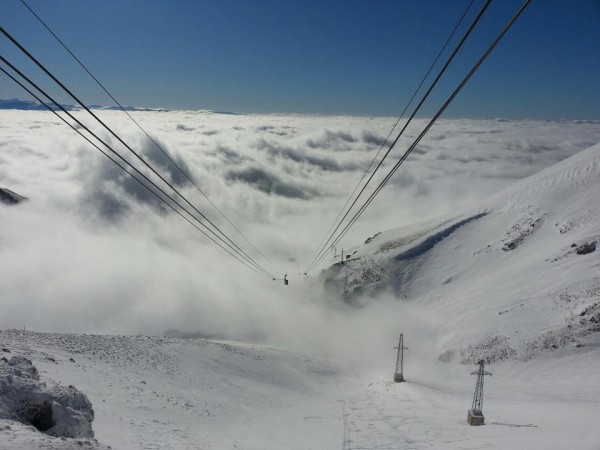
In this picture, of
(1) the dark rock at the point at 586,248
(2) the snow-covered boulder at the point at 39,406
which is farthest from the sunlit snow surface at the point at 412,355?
(2) the snow-covered boulder at the point at 39,406

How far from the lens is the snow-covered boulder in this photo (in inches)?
492

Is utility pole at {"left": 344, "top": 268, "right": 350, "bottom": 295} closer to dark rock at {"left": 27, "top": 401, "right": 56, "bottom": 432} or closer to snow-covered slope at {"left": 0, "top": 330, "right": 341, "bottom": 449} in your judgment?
snow-covered slope at {"left": 0, "top": 330, "right": 341, "bottom": 449}

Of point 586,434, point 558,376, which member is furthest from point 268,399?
point 558,376

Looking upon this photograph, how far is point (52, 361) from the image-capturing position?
80.0 ft

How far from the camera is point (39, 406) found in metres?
12.8

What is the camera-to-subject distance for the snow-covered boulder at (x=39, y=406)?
1249 centimetres

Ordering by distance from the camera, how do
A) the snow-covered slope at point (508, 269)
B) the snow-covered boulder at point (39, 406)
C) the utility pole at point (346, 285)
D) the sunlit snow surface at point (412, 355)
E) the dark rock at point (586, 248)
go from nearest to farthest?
the snow-covered boulder at point (39, 406), the sunlit snow surface at point (412, 355), the snow-covered slope at point (508, 269), the dark rock at point (586, 248), the utility pole at point (346, 285)

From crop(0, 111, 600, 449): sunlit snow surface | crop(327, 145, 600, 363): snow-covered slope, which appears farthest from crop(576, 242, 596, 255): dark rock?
crop(0, 111, 600, 449): sunlit snow surface

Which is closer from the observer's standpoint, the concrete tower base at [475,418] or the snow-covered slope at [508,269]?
the concrete tower base at [475,418]

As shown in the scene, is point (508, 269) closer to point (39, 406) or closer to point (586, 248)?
point (586, 248)

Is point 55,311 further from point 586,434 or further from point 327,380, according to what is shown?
point 586,434

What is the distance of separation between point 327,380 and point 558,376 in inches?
891

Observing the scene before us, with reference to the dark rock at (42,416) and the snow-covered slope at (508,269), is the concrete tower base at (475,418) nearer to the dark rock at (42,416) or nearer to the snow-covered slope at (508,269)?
the snow-covered slope at (508,269)

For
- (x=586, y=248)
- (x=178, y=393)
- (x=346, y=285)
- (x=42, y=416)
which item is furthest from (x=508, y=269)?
(x=42, y=416)
